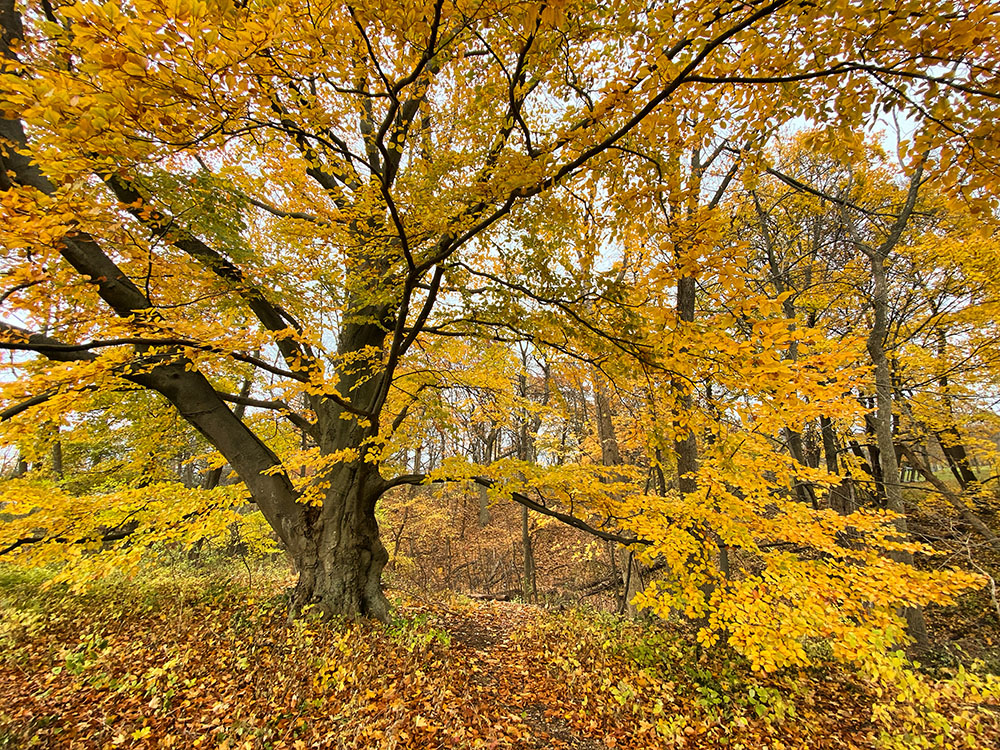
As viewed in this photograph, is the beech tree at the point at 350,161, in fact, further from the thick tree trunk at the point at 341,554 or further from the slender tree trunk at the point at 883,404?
the slender tree trunk at the point at 883,404

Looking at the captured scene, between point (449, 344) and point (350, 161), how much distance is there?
3.19m

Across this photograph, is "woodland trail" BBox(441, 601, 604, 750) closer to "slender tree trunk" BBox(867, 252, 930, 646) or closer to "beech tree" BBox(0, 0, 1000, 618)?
"beech tree" BBox(0, 0, 1000, 618)

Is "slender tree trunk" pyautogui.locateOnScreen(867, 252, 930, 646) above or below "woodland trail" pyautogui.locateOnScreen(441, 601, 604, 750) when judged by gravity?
above

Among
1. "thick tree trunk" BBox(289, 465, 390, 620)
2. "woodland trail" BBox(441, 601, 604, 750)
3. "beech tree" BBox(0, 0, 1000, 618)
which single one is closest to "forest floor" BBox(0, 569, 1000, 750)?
"woodland trail" BBox(441, 601, 604, 750)

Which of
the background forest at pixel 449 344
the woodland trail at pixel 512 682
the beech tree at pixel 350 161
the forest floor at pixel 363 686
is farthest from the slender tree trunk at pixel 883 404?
the woodland trail at pixel 512 682

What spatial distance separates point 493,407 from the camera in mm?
6406

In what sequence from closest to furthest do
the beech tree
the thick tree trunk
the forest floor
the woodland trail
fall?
the beech tree, the forest floor, the woodland trail, the thick tree trunk

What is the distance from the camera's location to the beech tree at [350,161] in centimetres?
185

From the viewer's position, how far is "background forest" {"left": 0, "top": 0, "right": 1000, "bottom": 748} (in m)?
2.03

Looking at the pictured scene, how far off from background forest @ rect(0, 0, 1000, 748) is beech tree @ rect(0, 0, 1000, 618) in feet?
0.11

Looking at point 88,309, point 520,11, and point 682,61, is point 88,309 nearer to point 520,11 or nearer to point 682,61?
point 520,11

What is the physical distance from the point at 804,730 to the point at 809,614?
6.50 feet

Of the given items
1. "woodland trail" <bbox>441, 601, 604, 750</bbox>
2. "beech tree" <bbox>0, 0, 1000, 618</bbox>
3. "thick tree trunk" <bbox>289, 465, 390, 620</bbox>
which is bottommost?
"woodland trail" <bbox>441, 601, 604, 750</bbox>

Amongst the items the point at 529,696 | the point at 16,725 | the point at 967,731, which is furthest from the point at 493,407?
the point at 967,731
